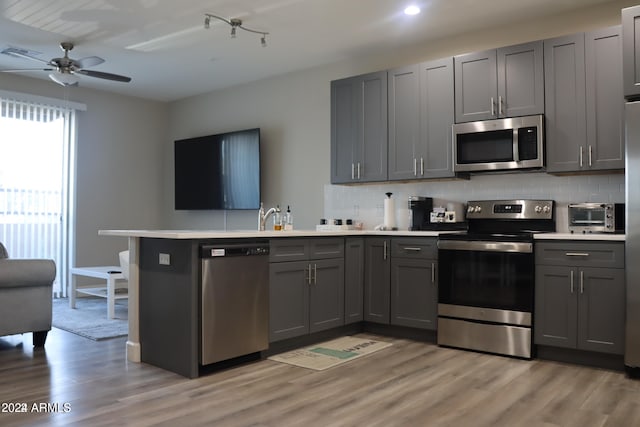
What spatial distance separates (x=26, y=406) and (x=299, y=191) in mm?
3758

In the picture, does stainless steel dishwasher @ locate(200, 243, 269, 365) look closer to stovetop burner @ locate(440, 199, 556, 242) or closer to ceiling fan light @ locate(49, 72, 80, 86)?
stovetop burner @ locate(440, 199, 556, 242)

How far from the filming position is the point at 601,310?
11.8 feet

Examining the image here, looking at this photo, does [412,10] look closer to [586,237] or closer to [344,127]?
[344,127]

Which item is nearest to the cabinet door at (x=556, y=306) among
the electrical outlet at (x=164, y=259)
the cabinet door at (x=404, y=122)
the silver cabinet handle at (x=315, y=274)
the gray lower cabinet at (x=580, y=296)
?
the gray lower cabinet at (x=580, y=296)

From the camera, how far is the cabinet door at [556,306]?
369 cm

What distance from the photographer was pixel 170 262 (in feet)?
11.2

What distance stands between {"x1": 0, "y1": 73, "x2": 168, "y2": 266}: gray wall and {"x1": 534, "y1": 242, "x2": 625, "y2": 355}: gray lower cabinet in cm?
564

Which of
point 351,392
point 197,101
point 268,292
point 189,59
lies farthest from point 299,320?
point 197,101

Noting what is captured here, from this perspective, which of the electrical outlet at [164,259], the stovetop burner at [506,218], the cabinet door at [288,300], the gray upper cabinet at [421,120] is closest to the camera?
the electrical outlet at [164,259]

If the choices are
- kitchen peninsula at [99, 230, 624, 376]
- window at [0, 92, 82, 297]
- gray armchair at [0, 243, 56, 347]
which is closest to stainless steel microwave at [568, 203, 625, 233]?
kitchen peninsula at [99, 230, 624, 376]

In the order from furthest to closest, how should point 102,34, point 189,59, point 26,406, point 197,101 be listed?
point 197,101, point 189,59, point 102,34, point 26,406

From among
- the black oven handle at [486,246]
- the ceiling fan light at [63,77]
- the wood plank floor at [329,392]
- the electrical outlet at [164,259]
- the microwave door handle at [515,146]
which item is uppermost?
the ceiling fan light at [63,77]

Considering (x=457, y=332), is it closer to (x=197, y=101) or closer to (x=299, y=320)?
(x=299, y=320)

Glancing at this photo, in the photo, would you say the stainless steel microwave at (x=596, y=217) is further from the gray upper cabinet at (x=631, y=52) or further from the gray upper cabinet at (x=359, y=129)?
the gray upper cabinet at (x=359, y=129)
